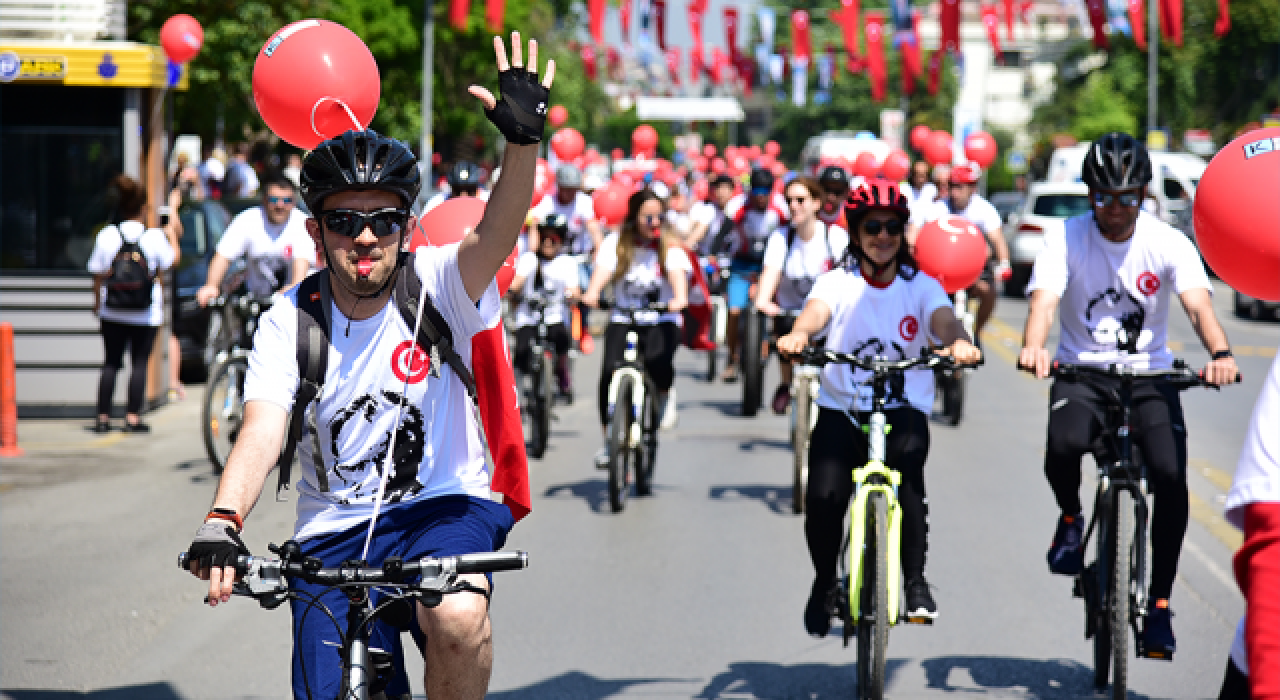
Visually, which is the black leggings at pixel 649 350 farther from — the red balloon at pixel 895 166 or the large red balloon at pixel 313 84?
the red balloon at pixel 895 166

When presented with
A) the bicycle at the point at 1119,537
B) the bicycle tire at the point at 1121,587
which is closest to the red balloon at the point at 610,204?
the bicycle at the point at 1119,537

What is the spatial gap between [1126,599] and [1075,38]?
265 ft

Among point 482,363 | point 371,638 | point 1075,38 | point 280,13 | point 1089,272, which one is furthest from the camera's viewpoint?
point 1075,38

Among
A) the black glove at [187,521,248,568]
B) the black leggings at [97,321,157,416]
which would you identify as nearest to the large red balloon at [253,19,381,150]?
the black glove at [187,521,248,568]

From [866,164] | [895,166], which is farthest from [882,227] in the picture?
[895,166]

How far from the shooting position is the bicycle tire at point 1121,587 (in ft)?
17.7

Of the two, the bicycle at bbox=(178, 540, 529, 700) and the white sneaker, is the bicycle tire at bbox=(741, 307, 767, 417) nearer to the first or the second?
the white sneaker

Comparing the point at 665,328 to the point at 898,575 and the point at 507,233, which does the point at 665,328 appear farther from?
the point at 507,233

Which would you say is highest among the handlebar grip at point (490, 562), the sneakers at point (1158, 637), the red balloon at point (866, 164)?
the red balloon at point (866, 164)

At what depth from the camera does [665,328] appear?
9930 mm

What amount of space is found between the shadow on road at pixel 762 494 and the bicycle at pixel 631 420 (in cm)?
45

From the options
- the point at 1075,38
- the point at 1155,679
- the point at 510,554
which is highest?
the point at 1075,38

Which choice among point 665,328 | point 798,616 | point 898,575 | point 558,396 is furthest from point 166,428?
point 898,575

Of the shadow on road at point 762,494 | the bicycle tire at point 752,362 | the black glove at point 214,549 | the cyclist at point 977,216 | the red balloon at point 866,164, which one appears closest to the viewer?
the black glove at point 214,549
